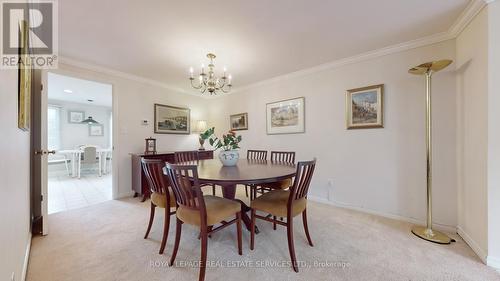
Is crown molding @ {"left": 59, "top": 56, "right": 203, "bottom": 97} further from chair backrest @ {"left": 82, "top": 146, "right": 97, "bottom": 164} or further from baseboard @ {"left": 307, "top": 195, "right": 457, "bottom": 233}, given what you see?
baseboard @ {"left": 307, "top": 195, "right": 457, "bottom": 233}

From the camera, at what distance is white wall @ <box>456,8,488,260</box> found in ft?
5.34

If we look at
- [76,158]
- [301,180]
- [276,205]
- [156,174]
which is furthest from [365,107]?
[76,158]

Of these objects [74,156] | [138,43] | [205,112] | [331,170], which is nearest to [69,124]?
[74,156]

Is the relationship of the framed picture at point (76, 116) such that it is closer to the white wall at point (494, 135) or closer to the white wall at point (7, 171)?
the white wall at point (7, 171)

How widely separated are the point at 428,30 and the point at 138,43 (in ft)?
11.4

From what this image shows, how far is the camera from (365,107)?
2.65 metres

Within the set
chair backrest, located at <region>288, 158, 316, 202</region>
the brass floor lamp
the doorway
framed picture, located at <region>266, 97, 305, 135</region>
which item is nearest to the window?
the doorway

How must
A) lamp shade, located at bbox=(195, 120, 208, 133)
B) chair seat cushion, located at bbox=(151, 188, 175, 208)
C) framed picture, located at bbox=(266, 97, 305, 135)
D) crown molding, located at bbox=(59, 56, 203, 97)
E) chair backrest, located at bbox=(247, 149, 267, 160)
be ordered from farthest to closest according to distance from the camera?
lamp shade, located at bbox=(195, 120, 208, 133) < framed picture, located at bbox=(266, 97, 305, 135) < chair backrest, located at bbox=(247, 149, 267, 160) < crown molding, located at bbox=(59, 56, 203, 97) < chair seat cushion, located at bbox=(151, 188, 175, 208)

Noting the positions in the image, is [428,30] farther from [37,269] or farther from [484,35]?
[37,269]

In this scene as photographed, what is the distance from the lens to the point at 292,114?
343 cm

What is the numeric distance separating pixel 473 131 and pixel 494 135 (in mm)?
276

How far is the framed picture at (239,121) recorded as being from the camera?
4.18 m

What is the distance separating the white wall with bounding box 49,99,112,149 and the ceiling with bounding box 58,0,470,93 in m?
4.24

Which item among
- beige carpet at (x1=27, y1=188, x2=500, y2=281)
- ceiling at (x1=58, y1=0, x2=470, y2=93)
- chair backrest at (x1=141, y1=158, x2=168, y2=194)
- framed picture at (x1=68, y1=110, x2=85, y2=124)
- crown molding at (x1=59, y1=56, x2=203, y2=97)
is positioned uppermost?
ceiling at (x1=58, y1=0, x2=470, y2=93)
